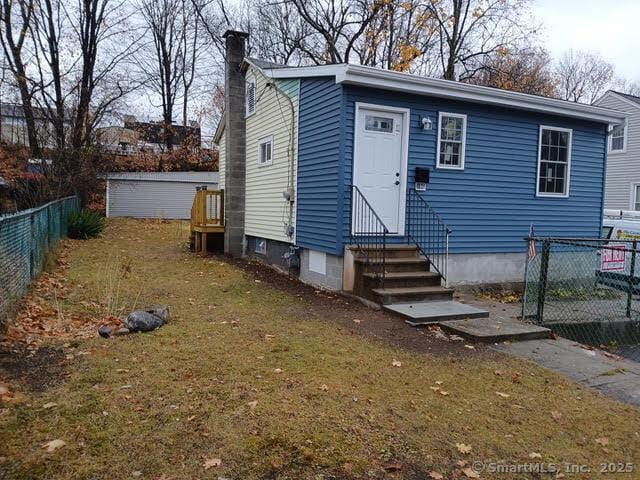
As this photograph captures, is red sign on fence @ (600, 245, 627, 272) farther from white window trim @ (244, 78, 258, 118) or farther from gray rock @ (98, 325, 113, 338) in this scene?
white window trim @ (244, 78, 258, 118)

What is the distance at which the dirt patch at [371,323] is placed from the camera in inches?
219

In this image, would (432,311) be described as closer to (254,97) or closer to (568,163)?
(568,163)

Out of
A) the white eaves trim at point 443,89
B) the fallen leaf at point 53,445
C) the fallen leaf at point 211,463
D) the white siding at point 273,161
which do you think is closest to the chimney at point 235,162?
the white siding at point 273,161

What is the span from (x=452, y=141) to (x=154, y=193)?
20.2 meters

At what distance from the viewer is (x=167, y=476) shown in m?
2.76

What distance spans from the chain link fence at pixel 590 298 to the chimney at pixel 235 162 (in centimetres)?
750

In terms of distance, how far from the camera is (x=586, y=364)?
206 inches

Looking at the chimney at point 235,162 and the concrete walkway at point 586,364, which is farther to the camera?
the chimney at point 235,162

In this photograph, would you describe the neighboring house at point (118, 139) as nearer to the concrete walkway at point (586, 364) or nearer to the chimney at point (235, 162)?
the chimney at point (235, 162)

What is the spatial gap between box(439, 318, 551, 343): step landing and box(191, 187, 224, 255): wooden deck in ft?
26.7

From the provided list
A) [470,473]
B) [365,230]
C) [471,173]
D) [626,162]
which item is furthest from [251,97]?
[626,162]

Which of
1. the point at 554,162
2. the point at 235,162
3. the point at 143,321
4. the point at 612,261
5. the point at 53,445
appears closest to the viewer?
the point at 53,445

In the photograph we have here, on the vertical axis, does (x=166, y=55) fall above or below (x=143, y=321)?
above

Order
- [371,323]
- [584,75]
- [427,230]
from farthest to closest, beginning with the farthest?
[584,75], [427,230], [371,323]
